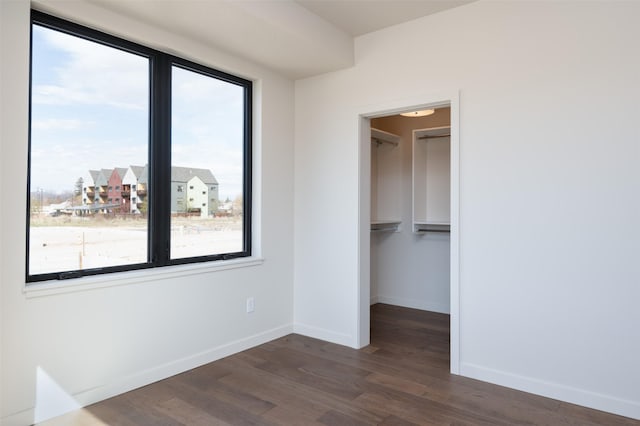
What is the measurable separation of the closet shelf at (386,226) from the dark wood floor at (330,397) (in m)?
1.71

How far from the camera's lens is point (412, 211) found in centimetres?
495

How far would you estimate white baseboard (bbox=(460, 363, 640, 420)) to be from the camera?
2.46 meters

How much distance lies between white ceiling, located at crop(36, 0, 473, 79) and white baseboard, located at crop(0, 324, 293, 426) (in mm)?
2281

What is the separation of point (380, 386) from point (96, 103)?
2672 mm

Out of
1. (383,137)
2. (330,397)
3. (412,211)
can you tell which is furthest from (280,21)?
(412,211)

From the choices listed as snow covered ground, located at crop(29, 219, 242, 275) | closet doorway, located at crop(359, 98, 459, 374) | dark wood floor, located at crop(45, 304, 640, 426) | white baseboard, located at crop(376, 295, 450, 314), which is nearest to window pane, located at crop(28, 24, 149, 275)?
snow covered ground, located at crop(29, 219, 242, 275)

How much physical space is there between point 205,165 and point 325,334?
1859mm

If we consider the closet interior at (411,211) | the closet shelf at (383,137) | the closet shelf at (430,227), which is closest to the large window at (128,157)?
the closet shelf at (383,137)

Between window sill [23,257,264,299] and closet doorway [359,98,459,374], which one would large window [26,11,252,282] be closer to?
window sill [23,257,264,299]

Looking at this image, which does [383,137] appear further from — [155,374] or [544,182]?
[155,374]

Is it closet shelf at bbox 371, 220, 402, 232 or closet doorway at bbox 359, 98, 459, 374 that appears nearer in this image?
closet doorway at bbox 359, 98, 459, 374

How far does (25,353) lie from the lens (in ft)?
7.45

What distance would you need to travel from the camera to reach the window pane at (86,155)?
2.45 metres

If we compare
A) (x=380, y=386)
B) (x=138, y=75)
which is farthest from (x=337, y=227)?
(x=138, y=75)
